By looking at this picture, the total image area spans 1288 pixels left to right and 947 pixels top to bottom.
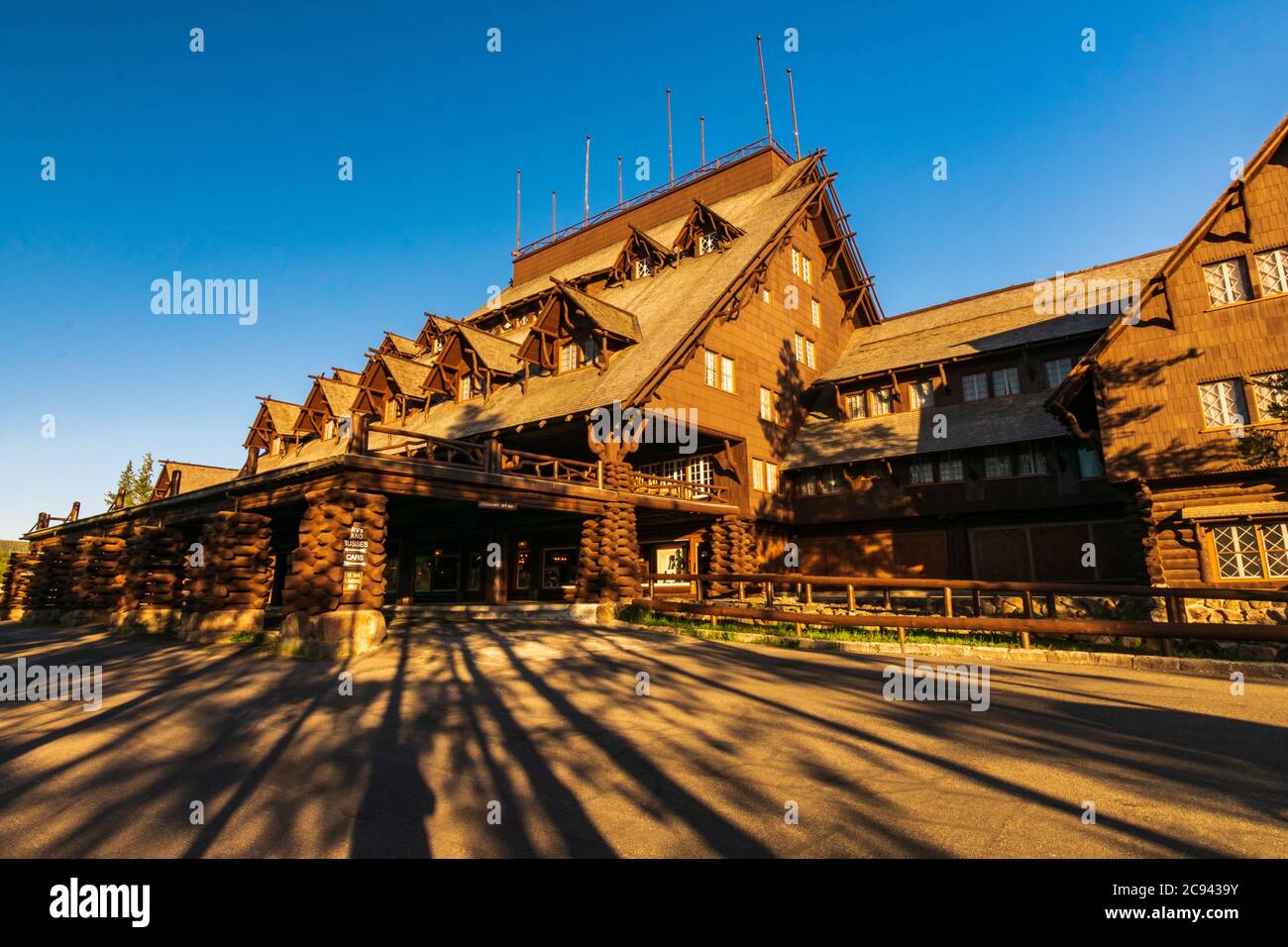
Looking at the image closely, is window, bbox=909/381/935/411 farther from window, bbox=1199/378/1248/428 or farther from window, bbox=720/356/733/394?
window, bbox=1199/378/1248/428

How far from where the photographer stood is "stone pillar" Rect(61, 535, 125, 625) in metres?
25.9

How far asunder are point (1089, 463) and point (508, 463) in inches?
798

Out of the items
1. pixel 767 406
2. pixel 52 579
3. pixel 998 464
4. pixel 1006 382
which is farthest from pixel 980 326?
pixel 52 579

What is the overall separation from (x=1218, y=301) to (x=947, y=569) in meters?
12.3

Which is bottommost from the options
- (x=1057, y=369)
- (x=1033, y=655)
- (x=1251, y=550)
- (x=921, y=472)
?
(x=1033, y=655)

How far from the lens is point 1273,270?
60.6 ft

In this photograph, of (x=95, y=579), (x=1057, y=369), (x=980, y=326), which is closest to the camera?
(x=1057, y=369)

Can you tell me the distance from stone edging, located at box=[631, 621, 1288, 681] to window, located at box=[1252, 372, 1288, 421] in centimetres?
857

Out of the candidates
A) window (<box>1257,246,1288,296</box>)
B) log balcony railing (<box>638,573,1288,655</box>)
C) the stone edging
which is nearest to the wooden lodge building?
window (<box>1257,246,1288,296</box>)

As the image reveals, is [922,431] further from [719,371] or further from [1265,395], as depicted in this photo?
[1265,395]

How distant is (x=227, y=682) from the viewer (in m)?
11.5

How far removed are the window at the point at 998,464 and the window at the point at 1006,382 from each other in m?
3.51
